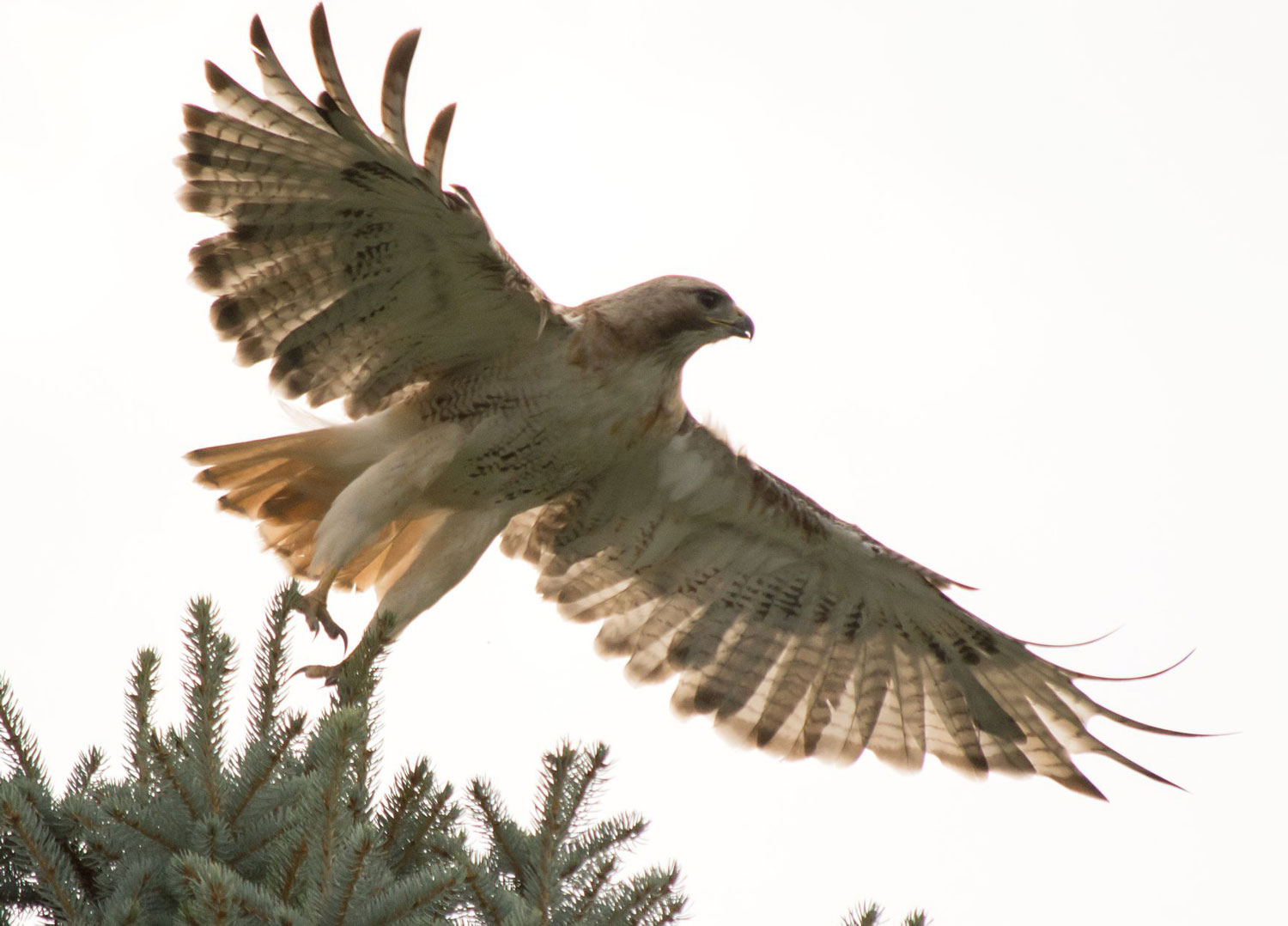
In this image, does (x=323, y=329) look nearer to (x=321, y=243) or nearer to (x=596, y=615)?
(x=321, y=243)

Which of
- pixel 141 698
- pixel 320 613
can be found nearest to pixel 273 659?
pixel 141 698

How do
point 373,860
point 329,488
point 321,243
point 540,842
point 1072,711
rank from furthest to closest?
point 1072,711 < point 329,488 < point 321,243 < point 540,842 < point 373,860

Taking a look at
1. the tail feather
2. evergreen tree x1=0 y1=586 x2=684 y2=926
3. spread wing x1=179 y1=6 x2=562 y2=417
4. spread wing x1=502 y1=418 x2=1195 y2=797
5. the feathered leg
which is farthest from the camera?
spread wing x1=502 y1=418 x2=1195 y2=797

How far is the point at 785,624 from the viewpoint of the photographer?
24.2ft

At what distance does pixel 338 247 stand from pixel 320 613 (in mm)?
1439

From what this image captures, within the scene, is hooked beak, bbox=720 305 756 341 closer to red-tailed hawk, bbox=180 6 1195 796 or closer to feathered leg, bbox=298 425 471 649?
red-tailed hawk, bbox=180 6 1195 796

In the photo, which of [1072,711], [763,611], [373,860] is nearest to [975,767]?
[1072,711]

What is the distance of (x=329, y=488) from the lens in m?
6.37

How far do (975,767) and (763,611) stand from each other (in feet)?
4.15

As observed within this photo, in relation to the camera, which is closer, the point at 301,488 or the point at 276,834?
the point at 276,834

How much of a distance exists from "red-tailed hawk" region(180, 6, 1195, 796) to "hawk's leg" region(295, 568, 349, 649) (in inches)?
0.5

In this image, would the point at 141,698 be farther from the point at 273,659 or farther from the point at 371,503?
the point at 371,503

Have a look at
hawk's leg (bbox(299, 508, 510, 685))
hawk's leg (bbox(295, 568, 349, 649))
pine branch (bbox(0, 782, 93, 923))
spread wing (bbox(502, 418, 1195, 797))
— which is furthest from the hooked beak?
pine branch (bbox(0, 782, 93, 923))

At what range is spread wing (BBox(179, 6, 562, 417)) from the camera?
17.6 ft
